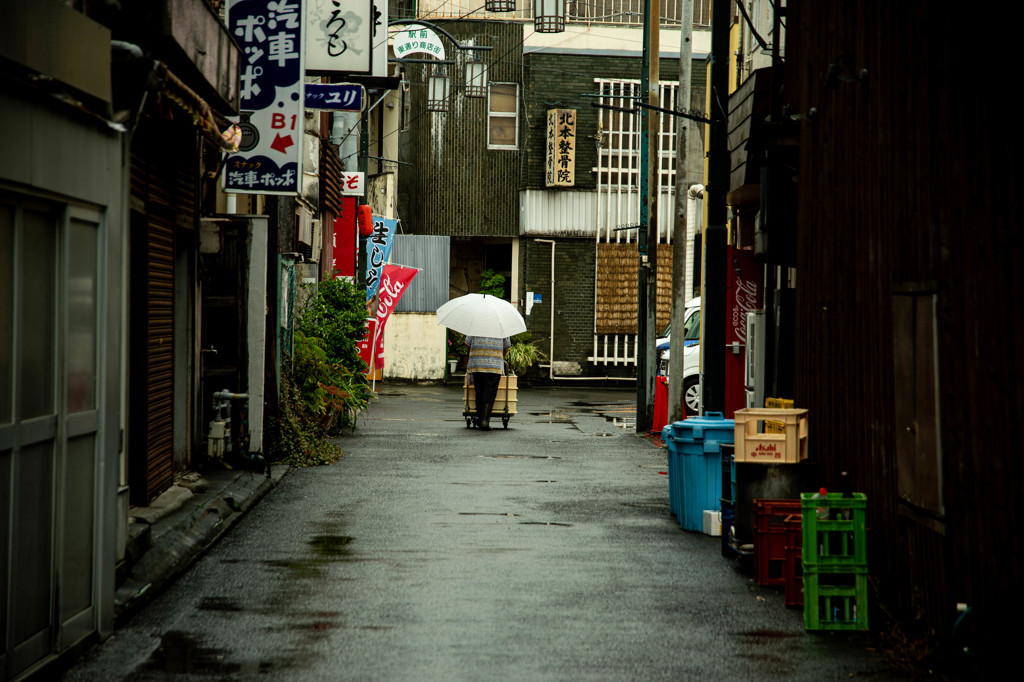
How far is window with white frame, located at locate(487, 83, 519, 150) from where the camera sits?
122ft

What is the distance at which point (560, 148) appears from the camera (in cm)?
3647

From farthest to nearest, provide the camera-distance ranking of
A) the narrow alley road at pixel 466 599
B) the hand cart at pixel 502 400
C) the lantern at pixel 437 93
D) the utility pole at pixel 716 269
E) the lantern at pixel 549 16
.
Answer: the lantern at pixel 437 93 < the lantern at pixel 549 16 < the hand cart at pixel 502 400 < the utility pole at pixel 716 269 < the narrow alley road at pixel 466 599

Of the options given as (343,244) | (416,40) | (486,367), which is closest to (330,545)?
(486,367)

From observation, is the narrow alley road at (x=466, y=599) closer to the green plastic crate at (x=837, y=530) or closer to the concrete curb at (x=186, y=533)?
the concrete curb at (x=186, y=533)

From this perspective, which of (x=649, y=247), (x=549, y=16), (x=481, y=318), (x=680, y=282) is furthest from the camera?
(x=549, y=16)

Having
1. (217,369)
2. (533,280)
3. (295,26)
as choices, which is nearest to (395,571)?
(217,369)

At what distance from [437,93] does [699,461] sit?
2759cm

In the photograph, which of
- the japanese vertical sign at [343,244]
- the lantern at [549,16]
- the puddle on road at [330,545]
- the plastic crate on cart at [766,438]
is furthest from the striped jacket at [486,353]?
the lantern at [549,16]

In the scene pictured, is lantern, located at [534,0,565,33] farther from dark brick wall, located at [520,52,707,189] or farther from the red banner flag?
the red banner flag

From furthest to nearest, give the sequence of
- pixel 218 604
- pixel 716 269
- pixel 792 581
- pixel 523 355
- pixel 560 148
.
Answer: pixel 560 148
pixel 523 355
pixel 716 269
pixel 792 581
pixel 218 604

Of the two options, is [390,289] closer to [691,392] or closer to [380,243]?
[380,243]

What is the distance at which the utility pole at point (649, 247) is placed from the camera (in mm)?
21453

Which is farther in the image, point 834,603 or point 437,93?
point 437,93

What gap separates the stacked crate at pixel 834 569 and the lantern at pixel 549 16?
3107cm
